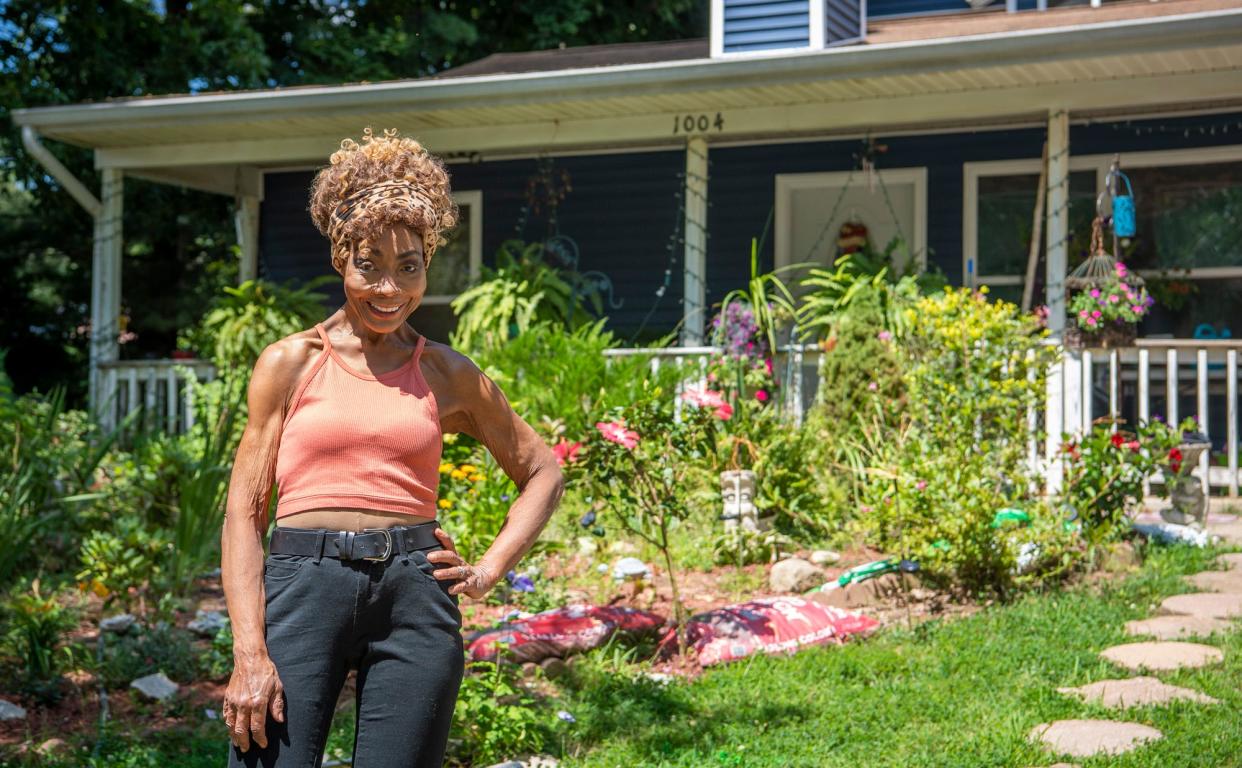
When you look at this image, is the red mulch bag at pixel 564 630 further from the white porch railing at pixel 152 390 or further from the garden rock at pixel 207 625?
the white porch railing at pixel 152 390

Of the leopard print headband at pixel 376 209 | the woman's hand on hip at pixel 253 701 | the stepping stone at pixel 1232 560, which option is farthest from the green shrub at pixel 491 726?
the stepping stone at pixel 1232 560

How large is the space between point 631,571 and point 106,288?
7398 mm

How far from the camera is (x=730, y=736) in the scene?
438 cm

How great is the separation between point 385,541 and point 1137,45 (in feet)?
23.9

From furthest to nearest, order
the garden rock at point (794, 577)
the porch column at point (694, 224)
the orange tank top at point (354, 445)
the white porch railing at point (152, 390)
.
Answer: the white porch railing at point (152, 390) → the porch column at point (694, 224) → the garden rock at point (794, 577) → the orange tank top at point (354, 445)

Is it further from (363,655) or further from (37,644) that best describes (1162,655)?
(37,644)

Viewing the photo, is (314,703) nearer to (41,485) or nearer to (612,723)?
(612,723)

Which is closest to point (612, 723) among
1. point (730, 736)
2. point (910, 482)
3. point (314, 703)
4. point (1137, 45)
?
point (730, 736)

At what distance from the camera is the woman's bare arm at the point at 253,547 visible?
210 cm

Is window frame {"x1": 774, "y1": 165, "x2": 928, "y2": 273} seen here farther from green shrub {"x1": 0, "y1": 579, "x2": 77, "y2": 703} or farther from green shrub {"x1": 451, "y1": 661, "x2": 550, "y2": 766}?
green shrub {"x1": 0, "y1": 579, "x2": 77, "y2": 703}

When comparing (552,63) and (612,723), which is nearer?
(612,723)

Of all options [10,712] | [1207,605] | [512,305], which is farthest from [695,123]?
[10,712]

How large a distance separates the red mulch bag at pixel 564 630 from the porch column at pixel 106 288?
23.0ft

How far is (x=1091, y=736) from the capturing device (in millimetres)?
4207
